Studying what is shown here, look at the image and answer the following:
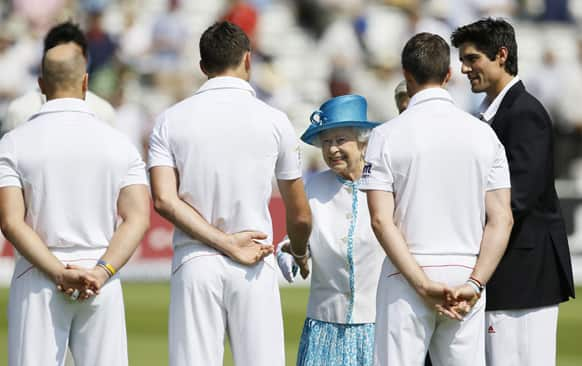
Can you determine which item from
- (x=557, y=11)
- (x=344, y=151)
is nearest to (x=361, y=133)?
(x=344, y=151)

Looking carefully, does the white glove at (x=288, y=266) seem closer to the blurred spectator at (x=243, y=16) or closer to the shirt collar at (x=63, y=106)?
the shirt collar at (x=63, y=106)

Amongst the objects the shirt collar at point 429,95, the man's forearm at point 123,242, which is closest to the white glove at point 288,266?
the man's forearm at point 123,242

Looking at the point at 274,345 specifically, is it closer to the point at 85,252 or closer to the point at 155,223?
the point at 85,252

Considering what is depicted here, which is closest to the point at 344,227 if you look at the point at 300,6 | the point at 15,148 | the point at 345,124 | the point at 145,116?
the point at 345,124

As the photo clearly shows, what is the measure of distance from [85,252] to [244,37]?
1.11 meters

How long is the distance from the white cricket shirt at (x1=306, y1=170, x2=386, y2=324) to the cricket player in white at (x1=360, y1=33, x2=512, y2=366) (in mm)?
825

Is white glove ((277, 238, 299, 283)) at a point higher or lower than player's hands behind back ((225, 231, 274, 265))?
lower

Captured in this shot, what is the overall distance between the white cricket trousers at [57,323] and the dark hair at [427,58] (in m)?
1.50

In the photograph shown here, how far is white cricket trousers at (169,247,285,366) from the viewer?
5250 mm

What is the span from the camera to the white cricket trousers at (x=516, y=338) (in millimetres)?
5496

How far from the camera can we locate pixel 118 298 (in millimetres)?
5242

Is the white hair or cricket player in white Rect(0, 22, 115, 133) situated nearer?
the white hair

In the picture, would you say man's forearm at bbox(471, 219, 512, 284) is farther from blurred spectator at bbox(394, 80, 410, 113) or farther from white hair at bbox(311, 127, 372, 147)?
blurred spectator at bbox(394, 80, 410, 113)

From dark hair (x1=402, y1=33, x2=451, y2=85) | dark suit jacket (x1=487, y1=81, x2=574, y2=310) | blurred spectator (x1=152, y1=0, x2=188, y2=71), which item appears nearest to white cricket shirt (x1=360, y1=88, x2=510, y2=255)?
dark hair (x1=402, y1=33, x2=451, y2=85)
